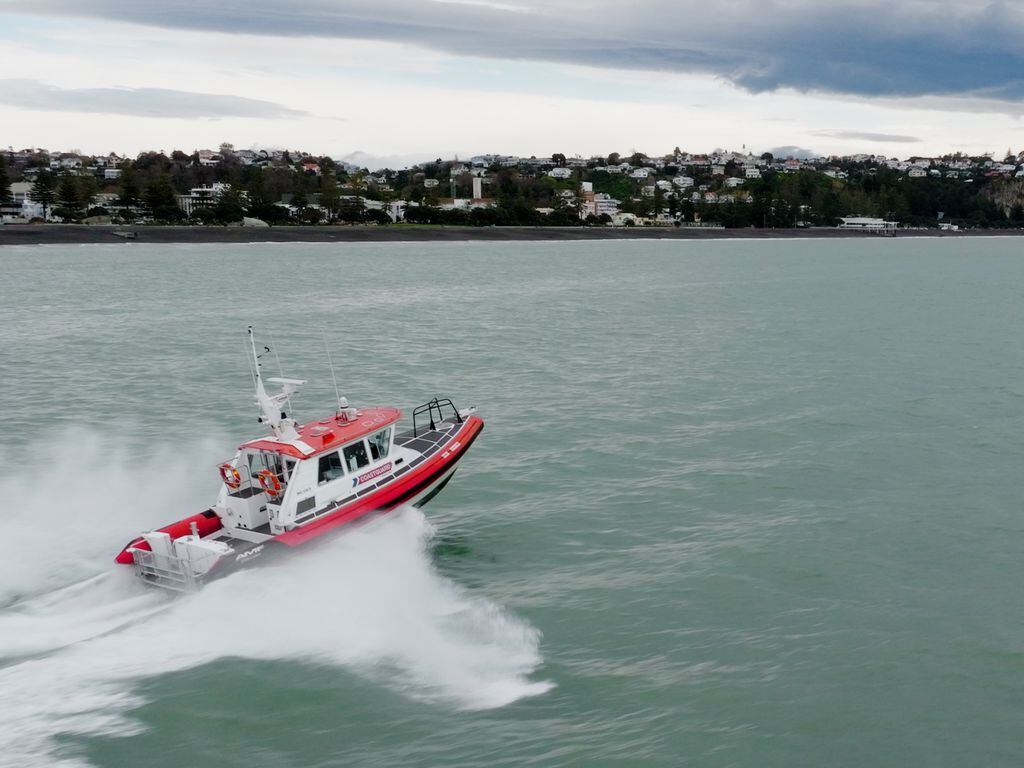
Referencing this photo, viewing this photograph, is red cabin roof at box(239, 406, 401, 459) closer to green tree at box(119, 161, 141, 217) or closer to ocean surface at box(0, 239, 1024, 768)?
ocean surface at box(0, 239, 1024, 768)

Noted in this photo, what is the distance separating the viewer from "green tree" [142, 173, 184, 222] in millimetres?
152125

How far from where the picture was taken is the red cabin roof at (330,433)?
17688mm

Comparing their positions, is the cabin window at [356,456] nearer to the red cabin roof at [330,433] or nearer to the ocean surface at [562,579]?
the red cabin roof at [330,433]

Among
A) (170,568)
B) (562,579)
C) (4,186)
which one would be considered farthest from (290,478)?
(4,186)

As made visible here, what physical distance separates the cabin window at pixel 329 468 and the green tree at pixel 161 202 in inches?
5821

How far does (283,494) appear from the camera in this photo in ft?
58.7

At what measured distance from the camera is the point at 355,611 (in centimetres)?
1641

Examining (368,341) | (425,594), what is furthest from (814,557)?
(368,341)

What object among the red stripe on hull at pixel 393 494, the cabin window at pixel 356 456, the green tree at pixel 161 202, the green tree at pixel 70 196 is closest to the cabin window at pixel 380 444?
the cabin window at pixel 356 456

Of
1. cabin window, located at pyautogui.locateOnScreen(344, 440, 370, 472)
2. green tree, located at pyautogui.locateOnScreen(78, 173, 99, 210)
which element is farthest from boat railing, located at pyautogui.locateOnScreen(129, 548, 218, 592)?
green tree, located at pyautogui.locateOnScreen(78, 173, 99, 210)

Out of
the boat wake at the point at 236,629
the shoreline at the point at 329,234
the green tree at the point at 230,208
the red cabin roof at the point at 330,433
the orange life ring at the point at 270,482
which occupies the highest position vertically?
the green tree at the point at 230,208

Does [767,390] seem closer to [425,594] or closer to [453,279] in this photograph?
[425,594]

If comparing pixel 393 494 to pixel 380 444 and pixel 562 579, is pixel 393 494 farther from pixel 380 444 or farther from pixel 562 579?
pixel 562 579

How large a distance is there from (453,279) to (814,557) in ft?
243
